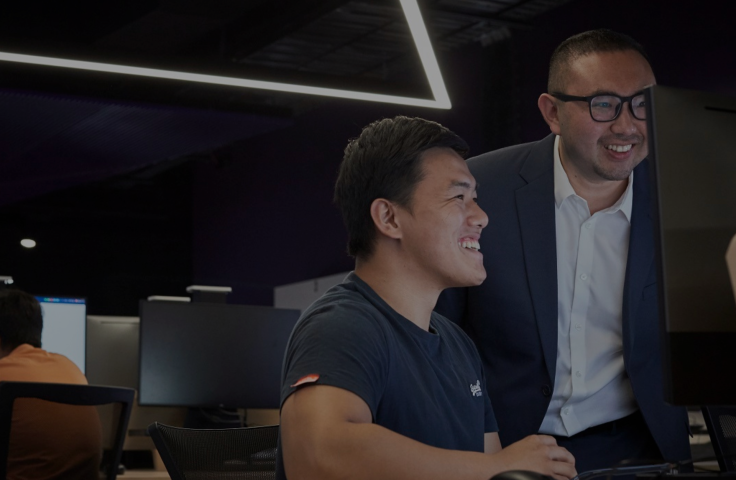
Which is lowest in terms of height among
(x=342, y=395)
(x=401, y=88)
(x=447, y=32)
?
(x=342, y=395)

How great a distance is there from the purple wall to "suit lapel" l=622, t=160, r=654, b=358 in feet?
11.7

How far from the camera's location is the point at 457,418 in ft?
4.86

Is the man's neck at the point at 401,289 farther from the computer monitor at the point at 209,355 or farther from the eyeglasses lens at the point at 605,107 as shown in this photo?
the computer monitor at the point at 209,355

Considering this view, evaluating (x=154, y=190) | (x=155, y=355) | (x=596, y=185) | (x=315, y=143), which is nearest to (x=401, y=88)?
(x=155, y=355)

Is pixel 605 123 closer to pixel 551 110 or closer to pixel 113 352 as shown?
pixel 551 110

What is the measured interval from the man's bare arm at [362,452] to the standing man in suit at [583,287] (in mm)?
607

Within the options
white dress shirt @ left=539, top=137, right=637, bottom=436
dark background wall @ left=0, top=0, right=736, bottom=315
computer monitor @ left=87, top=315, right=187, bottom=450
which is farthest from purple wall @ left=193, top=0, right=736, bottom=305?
white dress shirt @ left=539, top=137, right=637, bottom=436

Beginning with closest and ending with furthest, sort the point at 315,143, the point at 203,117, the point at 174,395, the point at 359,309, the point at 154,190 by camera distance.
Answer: the point at 359,309
the point at 174,395
the point at 203,117
the point at 315,143
the point at 154,190

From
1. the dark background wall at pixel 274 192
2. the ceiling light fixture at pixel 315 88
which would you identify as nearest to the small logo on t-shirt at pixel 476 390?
the ceiling light fixture at pixel 315 88

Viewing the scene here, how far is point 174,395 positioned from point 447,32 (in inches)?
161

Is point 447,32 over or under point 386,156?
over

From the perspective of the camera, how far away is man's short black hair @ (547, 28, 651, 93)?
190 centimetres

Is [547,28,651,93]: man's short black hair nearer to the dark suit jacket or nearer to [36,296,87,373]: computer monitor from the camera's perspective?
the dark suit jacket

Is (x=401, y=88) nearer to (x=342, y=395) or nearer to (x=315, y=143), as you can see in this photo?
(x=342, y=395)
